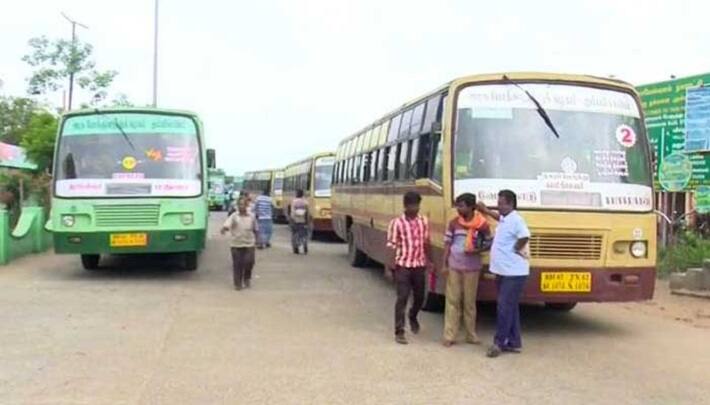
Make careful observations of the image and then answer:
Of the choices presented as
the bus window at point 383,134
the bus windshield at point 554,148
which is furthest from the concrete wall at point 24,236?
the bus windshield at point 554,148

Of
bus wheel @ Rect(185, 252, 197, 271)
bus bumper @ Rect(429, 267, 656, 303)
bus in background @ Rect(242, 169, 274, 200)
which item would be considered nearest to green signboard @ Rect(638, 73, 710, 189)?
bus bumper @ Rect(429, 267, 656, 303)

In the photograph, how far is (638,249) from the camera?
30.7ft

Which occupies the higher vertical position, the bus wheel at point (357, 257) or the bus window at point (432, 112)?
the bus window at point (432, 112)

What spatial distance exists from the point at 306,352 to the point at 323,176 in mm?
17623

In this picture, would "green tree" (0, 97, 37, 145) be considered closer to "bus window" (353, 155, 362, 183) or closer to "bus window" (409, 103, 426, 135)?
"bus window" (353, 155, 362, 183)

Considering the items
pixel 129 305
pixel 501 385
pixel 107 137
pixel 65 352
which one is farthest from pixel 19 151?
pixel 501 385

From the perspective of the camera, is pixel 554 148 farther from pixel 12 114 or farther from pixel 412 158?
pixel 12 114

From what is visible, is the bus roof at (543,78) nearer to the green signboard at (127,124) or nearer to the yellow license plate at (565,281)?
the yellow license plate at (565,281)

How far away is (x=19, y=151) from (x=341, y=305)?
3095cm

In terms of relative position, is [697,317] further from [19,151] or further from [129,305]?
[19,151]

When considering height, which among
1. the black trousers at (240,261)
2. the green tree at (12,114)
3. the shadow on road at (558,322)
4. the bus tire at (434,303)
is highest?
the green tree at (12,114)

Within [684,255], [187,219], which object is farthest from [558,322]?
[187,219]

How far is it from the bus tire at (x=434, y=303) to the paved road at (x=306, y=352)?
140 mm

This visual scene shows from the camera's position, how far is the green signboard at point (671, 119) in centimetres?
1655
